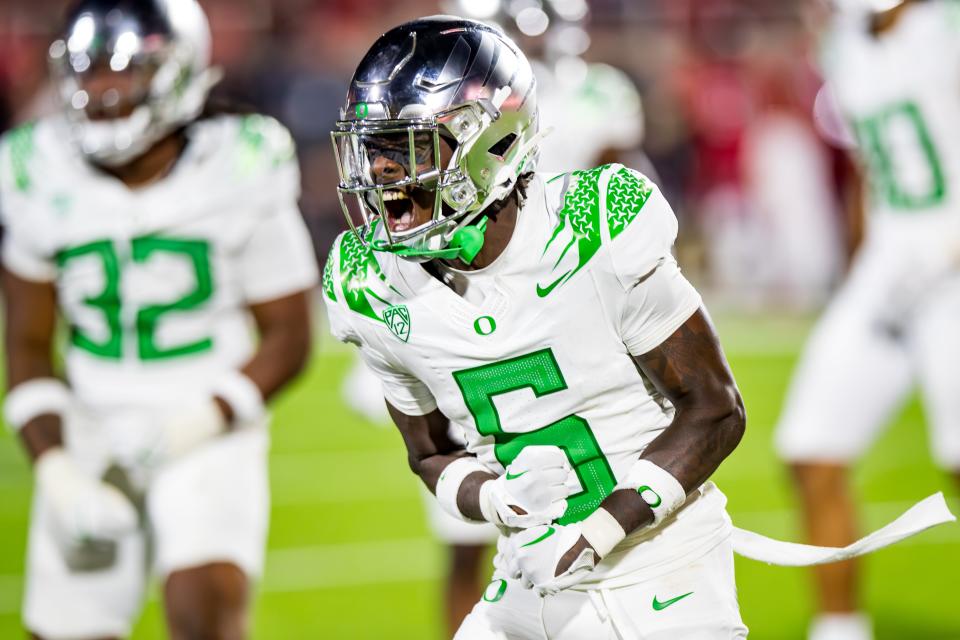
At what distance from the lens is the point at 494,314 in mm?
2393

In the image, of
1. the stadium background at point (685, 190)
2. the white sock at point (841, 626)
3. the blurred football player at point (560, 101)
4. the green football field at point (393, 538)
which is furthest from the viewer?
the stadium background at point (685, 190)

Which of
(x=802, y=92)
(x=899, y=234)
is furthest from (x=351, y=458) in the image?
Answer: (x=802, y=92)

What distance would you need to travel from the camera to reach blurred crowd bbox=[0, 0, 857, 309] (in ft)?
44.4

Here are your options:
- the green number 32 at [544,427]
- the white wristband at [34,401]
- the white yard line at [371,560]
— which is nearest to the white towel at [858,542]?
the green number 32 at [544,427]

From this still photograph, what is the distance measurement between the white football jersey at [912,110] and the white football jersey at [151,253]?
1.89 meters

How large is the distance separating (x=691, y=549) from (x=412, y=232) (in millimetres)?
719

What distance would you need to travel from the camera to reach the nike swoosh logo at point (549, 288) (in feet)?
7.71

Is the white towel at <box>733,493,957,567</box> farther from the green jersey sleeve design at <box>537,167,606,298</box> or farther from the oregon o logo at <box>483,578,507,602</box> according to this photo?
the green jersey sleeve design at <box>537,167,606,298</box>

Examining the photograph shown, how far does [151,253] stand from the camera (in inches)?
138

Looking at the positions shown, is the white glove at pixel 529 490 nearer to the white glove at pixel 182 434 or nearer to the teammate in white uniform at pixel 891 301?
the white glove at pixel 182 434

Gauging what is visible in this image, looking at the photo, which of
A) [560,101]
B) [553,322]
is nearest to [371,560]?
[560,101]

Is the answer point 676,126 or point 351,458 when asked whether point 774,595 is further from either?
point 676,126

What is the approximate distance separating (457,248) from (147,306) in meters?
1.36

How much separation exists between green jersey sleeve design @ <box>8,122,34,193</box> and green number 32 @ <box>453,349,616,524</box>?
5.24 ft
